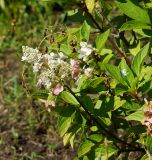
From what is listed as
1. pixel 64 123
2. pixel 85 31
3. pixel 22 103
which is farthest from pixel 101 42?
pixel 22 103

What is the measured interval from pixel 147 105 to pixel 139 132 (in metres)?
0.40

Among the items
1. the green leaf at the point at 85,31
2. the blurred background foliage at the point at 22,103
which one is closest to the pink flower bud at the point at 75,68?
the green leaf at the point at 85,31

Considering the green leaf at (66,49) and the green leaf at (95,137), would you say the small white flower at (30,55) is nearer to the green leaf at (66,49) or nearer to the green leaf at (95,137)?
the green leaf at (66,49)

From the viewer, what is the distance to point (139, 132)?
205cm

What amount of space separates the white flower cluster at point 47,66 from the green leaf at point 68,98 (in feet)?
0.66

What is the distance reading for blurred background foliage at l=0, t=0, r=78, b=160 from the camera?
319 cm

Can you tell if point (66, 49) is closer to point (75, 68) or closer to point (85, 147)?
point (75, 68)

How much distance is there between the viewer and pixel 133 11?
6.02 ft

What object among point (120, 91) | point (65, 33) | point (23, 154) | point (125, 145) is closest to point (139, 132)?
point (125, 145)

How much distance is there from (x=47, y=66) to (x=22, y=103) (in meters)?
1.99

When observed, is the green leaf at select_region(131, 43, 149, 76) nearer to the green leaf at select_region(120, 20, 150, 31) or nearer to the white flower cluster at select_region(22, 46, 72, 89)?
the green leaf at select_region(120, 20, 150, 31)

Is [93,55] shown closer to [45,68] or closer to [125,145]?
[45,68]

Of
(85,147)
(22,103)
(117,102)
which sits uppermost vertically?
(117,102)

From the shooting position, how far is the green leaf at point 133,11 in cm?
183
